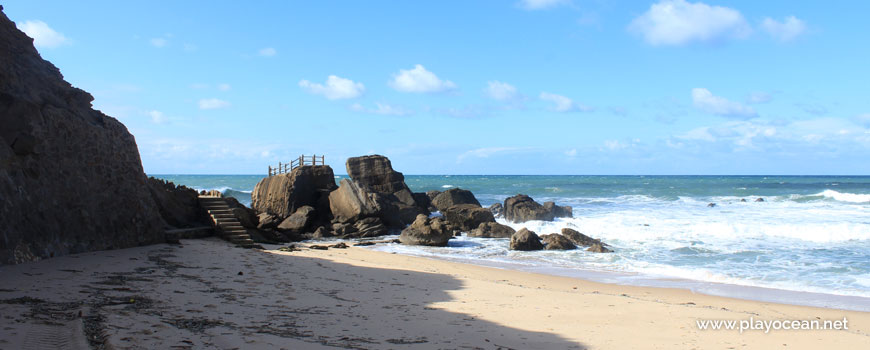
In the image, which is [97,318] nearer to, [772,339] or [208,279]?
[208,279]

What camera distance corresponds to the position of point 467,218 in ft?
77.8

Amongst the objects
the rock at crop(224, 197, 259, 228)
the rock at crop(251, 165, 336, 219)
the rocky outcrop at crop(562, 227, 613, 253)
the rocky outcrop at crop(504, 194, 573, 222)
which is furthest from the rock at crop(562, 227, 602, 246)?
the rock at crop(224, 197, 259, 228)

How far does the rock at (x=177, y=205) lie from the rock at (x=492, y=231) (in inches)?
400

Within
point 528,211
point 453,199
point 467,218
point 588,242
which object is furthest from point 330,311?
point 453,199

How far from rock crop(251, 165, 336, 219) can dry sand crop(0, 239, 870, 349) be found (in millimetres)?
12823

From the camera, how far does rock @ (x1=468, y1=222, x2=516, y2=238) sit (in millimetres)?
21766

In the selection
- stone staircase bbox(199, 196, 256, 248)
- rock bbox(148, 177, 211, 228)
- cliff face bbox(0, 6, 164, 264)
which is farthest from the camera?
rock bbox(148, 177, 211, 228)

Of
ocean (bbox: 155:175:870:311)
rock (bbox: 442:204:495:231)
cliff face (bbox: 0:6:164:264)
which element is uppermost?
cliff face (bbox: 0:6:164:264)

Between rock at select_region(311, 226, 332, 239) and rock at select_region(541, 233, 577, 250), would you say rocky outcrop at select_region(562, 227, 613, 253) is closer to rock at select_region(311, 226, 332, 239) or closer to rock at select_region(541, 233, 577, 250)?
rock at select_region(541, 233, 577, 250)

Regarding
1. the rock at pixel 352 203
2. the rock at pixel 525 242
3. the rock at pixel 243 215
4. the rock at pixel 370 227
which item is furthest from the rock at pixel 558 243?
the rock at pixel 243 215

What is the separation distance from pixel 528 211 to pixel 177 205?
56.1 ft

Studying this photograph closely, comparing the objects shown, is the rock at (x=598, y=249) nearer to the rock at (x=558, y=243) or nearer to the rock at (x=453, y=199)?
the rock at (x=558, y=243)

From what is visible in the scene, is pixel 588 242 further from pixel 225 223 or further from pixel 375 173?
pixel 375 173

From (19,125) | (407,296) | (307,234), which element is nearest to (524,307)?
(407,296)
